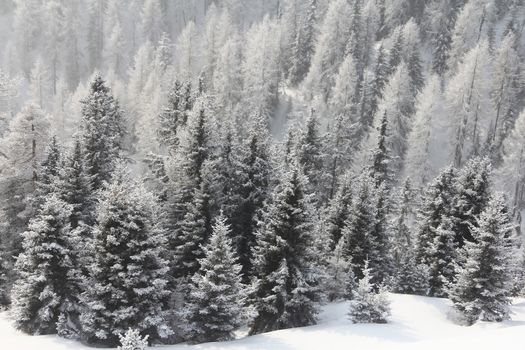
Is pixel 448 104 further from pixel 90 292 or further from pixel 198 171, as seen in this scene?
pixel 90 292

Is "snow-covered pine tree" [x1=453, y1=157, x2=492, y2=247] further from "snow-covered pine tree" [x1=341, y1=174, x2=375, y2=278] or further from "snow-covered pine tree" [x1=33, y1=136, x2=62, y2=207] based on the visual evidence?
"snow-covered pine tree" [x1=33, y1=136, x2=62, y2=207]

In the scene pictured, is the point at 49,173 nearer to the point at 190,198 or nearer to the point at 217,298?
the point at 190,198

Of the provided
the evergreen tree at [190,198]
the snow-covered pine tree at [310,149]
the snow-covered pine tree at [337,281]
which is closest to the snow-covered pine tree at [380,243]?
the snow-covered pine tree at [337,281]

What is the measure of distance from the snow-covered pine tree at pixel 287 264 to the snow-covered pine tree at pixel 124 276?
17.9 ft

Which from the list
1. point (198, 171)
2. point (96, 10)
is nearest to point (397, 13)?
point (96, 10)

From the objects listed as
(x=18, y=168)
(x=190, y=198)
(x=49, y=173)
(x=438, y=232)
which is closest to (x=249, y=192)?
(x=190, y=198)

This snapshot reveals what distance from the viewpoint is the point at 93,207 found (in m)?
31.9

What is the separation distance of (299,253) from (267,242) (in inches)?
72.8

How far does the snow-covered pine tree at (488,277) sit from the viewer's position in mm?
25484

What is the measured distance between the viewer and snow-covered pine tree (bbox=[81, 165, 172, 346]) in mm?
23344

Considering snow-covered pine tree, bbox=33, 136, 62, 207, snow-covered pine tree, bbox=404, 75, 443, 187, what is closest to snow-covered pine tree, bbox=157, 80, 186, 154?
snow-covered pine tree, bbox=33, 136, 62, 207

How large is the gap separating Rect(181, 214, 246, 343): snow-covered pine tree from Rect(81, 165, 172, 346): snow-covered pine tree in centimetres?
160

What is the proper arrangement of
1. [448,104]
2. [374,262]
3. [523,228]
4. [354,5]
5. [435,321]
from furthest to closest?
[354,5]
[448,104]
[523,228]
[374,262]
[435,321]

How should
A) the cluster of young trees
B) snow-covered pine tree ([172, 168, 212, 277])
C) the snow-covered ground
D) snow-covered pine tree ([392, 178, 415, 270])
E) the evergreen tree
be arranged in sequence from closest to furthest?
the snow-covered ground → the cluster of young trees → snow-covered pine tree ([172, 168, 212, 277]) → the evergreen tree → snow-covered pine tree ([392, 178, 415, 270])
